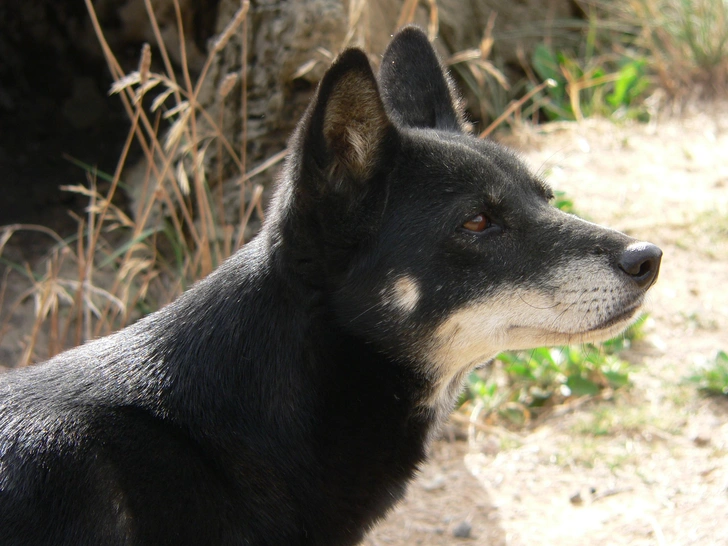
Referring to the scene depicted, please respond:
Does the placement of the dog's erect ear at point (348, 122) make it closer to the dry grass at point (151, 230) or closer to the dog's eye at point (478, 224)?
the dog's eye at point (478, 224)

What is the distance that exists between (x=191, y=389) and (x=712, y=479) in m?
2.57

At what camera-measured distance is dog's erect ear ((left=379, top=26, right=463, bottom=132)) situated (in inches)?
126

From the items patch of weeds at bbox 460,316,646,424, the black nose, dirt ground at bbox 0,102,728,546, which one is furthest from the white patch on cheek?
patch of weeds at bbox 460,316,646,424

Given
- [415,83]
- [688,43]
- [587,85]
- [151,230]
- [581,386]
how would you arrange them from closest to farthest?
[415,83]
[151,230]
[581,386]
[587,85]
[688,43]

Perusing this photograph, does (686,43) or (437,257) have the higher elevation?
(437,257)

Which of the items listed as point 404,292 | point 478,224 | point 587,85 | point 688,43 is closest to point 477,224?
point 478,224

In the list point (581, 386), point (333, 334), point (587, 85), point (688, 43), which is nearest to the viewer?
point (333, 334)

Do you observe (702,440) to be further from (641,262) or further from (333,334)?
(333,334)

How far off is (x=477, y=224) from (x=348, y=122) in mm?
556

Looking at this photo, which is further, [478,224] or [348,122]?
[478,224]

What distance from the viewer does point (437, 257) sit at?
261 cm

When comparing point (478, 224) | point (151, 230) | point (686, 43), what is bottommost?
point (686, 43)

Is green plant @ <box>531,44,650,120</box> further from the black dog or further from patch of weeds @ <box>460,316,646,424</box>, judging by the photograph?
the black dog

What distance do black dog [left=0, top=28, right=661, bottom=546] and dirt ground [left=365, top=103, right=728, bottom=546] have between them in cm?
81
